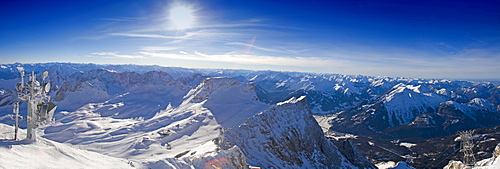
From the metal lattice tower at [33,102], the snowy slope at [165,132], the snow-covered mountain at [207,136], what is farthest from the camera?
the snowy slope at [165,132]

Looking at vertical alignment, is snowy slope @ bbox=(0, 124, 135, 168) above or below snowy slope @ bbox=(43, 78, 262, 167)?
above

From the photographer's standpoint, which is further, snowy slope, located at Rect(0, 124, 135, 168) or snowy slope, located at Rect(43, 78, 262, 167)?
snowy slope, located at Rect(43, 78, 262, 167)

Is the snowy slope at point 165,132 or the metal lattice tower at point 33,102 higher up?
the metal lattice tower at point 33,102

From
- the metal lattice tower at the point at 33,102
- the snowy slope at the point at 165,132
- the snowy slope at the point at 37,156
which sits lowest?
the snowy slope at the point at 165,132

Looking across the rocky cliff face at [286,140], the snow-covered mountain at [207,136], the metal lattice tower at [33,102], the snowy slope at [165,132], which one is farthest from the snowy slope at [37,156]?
the rocky cliff face at [286,140]

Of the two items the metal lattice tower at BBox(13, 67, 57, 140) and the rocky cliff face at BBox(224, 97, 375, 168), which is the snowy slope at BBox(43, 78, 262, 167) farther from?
the metal lattice tower at BBox(13, 67, 57, 140)

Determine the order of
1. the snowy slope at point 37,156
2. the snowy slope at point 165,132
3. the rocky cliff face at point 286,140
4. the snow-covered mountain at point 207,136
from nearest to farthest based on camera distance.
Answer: the snowy slope at point 37,156, the snow-covered mountain at point 207,136, the rocky cliff face at point 286,140, the snowy slope at point 165,132

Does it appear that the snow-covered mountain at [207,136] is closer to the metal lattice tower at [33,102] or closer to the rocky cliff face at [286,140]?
the rocky cliff face at [286,140]

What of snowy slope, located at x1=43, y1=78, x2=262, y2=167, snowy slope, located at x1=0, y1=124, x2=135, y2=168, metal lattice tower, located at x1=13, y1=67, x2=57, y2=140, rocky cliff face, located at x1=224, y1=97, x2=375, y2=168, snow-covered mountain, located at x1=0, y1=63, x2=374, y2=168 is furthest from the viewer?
snowy slope, located at x1=43, y1=78, x2=262, y2=167

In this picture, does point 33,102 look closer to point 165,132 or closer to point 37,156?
point 37,156

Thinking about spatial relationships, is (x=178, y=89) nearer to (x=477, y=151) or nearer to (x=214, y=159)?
(x=214, y=159)

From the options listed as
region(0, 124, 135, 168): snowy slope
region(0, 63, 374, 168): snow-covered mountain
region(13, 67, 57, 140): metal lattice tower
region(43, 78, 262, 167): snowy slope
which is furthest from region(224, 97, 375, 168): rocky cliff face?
region(13, 67, 57, 140): metal lattice tower

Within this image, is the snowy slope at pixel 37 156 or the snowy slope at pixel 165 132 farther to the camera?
the snowy slope at pixel 165 132
